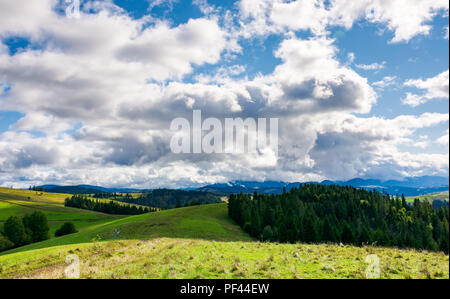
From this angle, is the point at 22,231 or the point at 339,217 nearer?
the point at 22,231

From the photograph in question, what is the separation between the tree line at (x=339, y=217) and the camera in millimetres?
83250

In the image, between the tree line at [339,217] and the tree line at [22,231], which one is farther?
the tree line at [22,231]

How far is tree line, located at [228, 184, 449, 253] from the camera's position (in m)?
83.2

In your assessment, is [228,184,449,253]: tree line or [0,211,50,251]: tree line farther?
[0,211,50,251]: tree line

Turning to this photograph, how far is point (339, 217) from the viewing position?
14562cm

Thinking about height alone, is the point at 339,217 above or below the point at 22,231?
below
